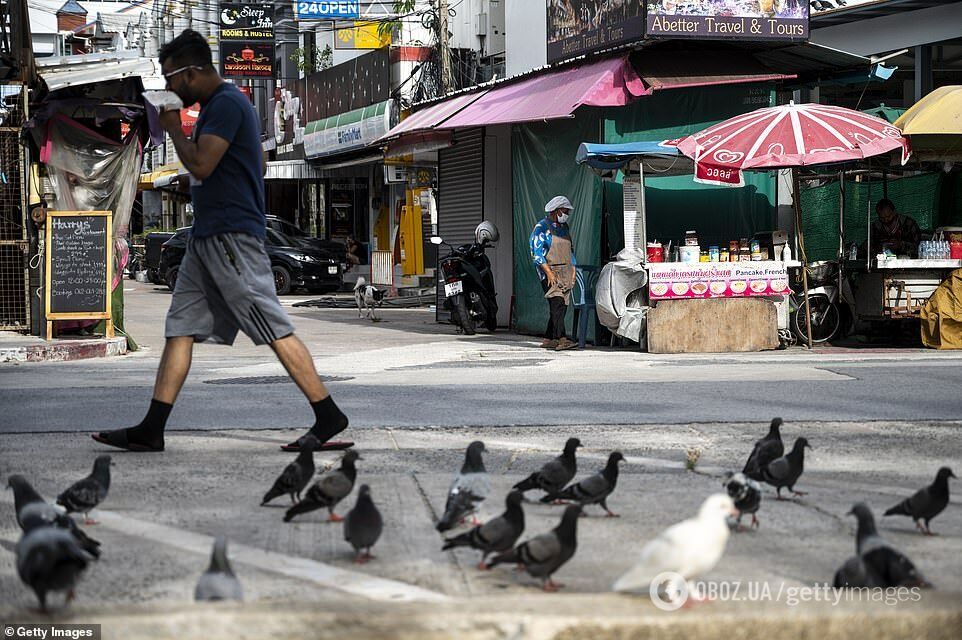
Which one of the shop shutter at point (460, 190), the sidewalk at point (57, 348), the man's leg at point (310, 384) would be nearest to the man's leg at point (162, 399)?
the man's leg at point (310, 384)

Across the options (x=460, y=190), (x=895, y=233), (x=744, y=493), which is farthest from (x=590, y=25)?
(x=744, y=493)

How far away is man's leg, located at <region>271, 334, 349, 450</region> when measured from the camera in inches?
266

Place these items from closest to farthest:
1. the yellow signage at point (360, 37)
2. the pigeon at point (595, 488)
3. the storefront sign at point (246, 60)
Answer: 1. the pigeon at point (595, 488)
2. the yellow signage at point (360, 37)
3. the storefront sign at point (246, 60)

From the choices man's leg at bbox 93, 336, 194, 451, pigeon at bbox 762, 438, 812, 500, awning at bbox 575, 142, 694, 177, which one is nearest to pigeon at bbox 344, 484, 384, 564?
pigeon at bbox 762, 438, 812, 500

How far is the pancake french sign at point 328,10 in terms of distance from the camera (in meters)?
32.3

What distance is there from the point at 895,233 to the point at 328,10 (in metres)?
20.5

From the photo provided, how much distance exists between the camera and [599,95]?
1477cm

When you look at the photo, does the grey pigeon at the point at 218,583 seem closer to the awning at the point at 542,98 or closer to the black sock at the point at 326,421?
the black sock at the point at 326,421

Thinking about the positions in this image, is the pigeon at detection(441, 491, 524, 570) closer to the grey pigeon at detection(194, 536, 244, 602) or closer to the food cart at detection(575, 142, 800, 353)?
the grey pigeon at detection(194, 536, 244, 602)

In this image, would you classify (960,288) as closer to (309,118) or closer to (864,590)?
(864,590)

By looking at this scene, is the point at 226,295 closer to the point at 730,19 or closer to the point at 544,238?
the point at 544,238

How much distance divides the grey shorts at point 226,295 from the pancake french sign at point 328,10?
87.0ft

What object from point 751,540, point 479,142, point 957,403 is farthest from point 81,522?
point 479,142
